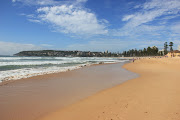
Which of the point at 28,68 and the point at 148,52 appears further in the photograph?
the point at 148,52

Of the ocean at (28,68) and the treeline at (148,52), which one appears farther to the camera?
the treeline at (148,52)

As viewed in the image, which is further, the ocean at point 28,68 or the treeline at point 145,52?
the treeline at point 145,52

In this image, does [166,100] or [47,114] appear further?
[166,100]

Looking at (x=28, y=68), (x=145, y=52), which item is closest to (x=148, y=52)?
(x=145, y=52)

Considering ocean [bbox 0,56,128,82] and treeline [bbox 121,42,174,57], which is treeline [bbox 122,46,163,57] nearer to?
treeline [bbox 121,42,174,57]

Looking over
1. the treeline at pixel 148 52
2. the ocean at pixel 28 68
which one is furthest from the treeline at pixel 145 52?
the ocean at pixel 28 68

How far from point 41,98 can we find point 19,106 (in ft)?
3.21

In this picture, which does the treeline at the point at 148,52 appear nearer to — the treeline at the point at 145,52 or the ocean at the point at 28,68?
the treeline at the point at 145,52

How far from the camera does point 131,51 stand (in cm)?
18238

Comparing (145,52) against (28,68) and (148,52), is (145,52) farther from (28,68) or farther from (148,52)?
(28,68)

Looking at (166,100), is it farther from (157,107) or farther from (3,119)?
(3,119)

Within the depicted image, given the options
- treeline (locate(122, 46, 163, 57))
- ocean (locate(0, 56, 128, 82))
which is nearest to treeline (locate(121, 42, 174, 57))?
treeline (locate(122, 46, 163, 57))

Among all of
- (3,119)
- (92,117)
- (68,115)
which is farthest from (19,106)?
(92,117)

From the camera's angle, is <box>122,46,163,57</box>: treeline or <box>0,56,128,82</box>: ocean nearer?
<box>0,56,128,82</box>: ocean
